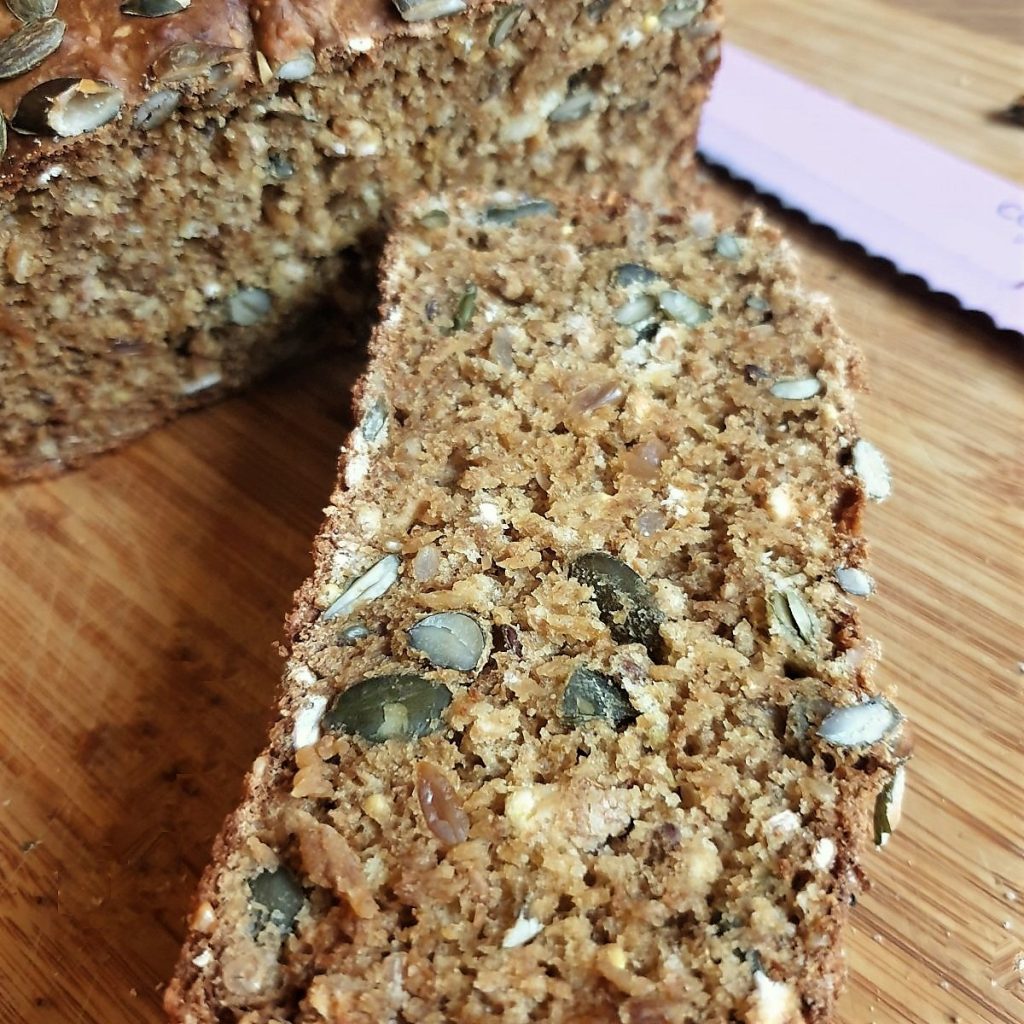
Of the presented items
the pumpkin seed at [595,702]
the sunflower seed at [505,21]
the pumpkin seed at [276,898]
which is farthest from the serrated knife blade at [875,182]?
the pumpkin seed at [276,898]

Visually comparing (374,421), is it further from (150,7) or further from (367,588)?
(150,7)

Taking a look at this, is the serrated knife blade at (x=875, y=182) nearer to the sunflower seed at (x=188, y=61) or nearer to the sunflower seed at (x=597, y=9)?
the sunflower seed at (x=597, y=9)

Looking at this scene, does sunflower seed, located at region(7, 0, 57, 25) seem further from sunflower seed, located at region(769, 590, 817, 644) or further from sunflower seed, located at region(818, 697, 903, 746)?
sunflower seed, located at region(818, 697, 903, 746)

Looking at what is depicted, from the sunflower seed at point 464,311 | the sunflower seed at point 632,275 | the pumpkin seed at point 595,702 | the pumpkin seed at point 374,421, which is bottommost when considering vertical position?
the pumpkin seed at point 595,702

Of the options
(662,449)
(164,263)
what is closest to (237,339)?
(164,263)

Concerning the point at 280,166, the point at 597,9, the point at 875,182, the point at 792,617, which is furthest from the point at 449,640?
the point at 875,182

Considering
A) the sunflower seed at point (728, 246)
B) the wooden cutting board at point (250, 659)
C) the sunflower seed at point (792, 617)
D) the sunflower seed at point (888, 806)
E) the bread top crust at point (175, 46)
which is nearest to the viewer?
the sunflower seed at point (888, 806)

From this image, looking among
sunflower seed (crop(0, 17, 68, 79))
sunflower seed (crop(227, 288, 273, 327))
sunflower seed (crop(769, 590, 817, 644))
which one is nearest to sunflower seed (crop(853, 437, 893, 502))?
sunflower seed (crop(769, 590, 817, 644))
